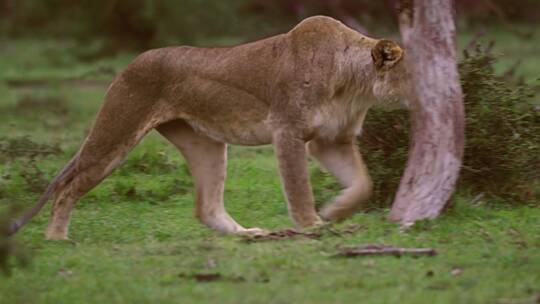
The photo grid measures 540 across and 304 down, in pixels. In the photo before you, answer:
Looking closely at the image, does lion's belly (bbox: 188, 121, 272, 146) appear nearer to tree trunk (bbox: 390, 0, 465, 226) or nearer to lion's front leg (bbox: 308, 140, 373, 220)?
lion's front leg (bbox: 308, 140, 373, 220)

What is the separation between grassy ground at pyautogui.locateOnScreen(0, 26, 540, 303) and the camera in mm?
6230

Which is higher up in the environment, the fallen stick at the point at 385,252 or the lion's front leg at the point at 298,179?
the lion's front leg at the point at 298,179

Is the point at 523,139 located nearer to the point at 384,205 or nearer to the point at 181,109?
the point at 384,205

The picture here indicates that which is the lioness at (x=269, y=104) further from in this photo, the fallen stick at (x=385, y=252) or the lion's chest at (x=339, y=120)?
the fallen stick at (x=385, y=252)

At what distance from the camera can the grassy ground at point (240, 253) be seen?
20.4 feet

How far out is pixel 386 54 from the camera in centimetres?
810

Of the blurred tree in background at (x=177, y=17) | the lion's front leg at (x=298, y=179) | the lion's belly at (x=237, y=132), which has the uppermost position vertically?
the blurred tree in background at (x=177, y=17)

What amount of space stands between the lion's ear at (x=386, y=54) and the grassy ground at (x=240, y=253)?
1.06m

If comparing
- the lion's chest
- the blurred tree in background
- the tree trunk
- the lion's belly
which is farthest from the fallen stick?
A: the blurred tree in background

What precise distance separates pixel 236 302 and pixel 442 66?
2550 mm

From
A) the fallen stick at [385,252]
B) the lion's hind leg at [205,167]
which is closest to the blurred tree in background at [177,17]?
the lion's hind leg at [205,167]

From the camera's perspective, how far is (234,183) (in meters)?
10.9

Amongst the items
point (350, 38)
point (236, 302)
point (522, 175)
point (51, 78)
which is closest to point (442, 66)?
point (350, 38)

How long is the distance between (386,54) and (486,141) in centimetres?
123
